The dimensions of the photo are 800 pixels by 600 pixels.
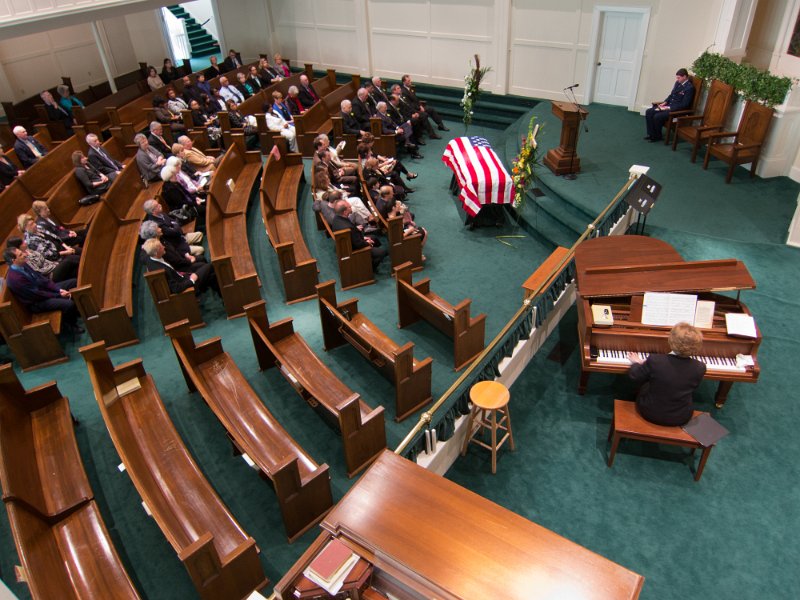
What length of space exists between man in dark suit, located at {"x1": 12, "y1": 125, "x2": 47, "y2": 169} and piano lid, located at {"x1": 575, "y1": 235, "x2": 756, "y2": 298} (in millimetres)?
7890

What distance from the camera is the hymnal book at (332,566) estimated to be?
2332 millimetres

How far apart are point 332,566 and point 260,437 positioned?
1.67 meters

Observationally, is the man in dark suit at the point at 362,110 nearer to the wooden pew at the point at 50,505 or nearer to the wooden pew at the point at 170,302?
the wooden pew at the point at 170,302

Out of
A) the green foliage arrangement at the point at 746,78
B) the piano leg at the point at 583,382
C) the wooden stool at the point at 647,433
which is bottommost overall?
the piano leg at the point at 583,382

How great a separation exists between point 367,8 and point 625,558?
41.1 ft

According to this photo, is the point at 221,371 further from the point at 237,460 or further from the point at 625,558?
the point at 625,558

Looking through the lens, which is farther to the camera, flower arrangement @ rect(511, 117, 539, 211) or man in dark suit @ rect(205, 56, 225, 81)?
man in dark suit @ rect(205, 56, 225, 81)

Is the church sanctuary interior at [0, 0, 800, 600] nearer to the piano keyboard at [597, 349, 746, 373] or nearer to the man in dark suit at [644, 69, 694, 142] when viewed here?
the piano keyboard at [597, 349, 746, 373]

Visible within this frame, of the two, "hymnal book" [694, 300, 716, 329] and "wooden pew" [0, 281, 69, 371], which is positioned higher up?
"hymnal book" [694, 300, 716, 329]

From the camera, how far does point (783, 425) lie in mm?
4449

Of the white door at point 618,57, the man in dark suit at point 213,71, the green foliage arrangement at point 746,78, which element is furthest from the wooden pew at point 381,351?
the man in dark suit at point 213,71

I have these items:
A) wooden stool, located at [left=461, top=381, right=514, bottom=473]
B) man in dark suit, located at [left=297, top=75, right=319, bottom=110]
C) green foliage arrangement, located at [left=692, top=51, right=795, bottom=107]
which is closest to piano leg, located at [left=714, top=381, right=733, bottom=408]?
wooden stool, located at [left=461, top=381, right=514, bottom=473]

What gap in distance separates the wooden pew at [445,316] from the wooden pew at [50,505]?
9.64 ft

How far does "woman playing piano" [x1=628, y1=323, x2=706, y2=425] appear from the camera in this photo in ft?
12.3
